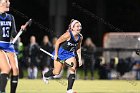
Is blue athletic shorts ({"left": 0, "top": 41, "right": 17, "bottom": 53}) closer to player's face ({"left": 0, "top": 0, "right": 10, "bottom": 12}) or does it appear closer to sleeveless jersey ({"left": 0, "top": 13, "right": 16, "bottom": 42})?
sleeveless jersey ({"left": 0, "top": 13, "right": 16, "bottom": 42})

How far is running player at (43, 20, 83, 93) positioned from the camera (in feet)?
53.0

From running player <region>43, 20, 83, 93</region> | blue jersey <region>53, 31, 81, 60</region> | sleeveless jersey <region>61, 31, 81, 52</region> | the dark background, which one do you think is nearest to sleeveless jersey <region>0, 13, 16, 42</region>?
running player <region>43, 20, 83, 93</region>

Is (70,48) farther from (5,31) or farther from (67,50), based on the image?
(5,31)

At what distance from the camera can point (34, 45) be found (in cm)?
2742

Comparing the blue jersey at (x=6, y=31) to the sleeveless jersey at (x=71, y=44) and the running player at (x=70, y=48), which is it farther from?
the sleeveless jersey at (x=71, y=44)

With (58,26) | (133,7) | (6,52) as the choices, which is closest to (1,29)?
(6,52)

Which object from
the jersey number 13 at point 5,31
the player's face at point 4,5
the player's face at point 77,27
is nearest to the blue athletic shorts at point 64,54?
the player's face at point 77,27

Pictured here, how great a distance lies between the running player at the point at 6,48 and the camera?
13.9m

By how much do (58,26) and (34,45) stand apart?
13052 millimetres

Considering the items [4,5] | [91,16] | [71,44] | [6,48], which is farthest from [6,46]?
[91,16]

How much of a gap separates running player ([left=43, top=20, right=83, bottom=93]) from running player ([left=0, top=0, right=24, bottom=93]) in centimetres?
225

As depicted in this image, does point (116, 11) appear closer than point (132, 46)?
No

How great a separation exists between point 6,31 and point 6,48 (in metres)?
0.34

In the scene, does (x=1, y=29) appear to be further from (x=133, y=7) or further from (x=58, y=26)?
(x=133, y=7)
